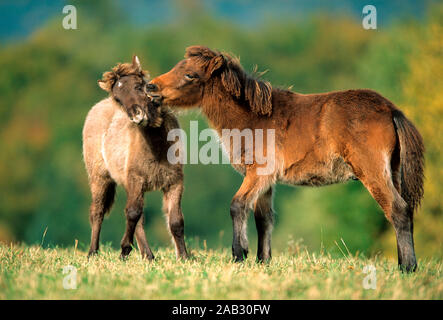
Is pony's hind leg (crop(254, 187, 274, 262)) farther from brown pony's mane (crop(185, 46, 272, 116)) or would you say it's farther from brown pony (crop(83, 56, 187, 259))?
brown pony's mane (crop(185, 46, 272, 116))

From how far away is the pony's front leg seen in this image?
23.7 ft

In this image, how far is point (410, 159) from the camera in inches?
268

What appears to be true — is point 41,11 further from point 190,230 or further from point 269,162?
point 269,162

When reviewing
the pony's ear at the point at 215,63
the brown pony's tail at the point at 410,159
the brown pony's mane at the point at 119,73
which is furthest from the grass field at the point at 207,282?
the brown pony's mane at the point at 119,73

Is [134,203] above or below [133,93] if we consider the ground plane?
below

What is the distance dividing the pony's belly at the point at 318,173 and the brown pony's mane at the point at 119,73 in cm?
286

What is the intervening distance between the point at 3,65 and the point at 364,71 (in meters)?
33.9

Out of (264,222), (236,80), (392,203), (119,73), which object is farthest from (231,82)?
(392,203)

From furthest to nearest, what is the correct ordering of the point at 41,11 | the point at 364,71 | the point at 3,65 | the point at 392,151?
1. the point at 41,11
2. the point at 3,65
3. the point at 364,71
4. the point at 392,151

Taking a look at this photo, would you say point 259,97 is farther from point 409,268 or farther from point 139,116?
point 409,268

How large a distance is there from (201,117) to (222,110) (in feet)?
36.0

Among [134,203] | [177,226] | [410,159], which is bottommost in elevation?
[177,226]
